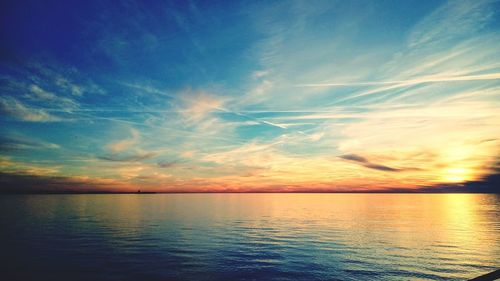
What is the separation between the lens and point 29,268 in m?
33.8

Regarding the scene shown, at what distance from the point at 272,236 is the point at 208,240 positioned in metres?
12.4

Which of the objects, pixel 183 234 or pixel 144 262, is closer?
pixel 144 262

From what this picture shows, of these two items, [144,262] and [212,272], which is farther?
[144,262]

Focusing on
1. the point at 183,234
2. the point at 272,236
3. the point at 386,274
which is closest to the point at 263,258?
the point at 386,274

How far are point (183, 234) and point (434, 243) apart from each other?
143 feet

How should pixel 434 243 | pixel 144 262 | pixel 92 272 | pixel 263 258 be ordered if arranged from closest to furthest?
pixel 92 272
pixel 144 262
pixel 263 258
pixel 434 243

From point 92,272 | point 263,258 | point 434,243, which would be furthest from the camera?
point 434,243

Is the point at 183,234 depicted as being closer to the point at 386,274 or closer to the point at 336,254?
the point at 336,254

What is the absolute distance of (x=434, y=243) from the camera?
51.1 meters

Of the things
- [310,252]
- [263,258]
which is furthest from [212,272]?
[310,252]

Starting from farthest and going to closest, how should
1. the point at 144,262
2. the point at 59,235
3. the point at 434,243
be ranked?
the point at 59,235, the point at 434,243, the point at 144,262

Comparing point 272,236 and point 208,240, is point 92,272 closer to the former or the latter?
point 208,240

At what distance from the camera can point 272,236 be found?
57344 millimetres

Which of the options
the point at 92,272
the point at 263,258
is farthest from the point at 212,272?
the point at 92,272
